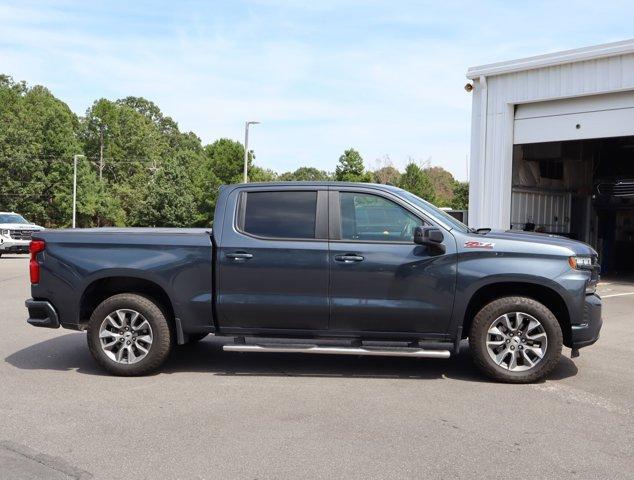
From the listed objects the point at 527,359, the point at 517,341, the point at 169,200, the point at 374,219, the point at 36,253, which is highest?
the point at 169,200

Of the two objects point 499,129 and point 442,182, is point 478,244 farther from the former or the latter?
point 442,182

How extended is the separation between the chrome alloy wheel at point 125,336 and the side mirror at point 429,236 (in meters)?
2.75

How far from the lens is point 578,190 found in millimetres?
19984

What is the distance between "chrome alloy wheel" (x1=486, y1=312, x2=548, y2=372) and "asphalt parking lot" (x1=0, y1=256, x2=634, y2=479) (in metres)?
0.25

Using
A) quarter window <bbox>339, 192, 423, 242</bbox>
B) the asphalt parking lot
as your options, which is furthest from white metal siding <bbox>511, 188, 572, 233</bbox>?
quarter window <bbox>339, 192, 423, 242</bbox>

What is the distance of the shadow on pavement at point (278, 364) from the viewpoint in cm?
668

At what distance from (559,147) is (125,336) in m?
14.7

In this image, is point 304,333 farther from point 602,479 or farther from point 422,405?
point 602,479

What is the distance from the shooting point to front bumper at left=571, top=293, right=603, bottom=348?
20.4 feet

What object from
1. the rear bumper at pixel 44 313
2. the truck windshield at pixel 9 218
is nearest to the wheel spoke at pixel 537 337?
the rear bumper at pixel 44 313

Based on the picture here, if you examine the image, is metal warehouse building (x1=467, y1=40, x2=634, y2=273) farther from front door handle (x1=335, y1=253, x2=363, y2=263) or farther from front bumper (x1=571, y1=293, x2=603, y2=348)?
front door handle (x1=335, y1=253, x2=363, y2=263)

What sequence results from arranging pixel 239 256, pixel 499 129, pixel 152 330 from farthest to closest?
pixel 499 129 → pixel 152 330 → pixel 239 256

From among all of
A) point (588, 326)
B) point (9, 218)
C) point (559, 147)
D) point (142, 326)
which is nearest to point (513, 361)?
point (588, 326)

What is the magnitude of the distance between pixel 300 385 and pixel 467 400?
1533 mm
